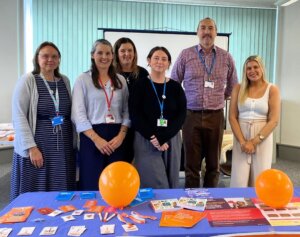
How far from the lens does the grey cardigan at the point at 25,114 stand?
2.01 m

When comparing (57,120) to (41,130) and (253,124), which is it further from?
(253,124)

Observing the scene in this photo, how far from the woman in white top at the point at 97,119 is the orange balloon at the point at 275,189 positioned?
42.4 inches

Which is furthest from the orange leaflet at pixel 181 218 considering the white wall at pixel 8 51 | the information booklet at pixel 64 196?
the white wall at pixel 8 51

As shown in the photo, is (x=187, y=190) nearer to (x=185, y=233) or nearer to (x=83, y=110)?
(x=185, y=233)

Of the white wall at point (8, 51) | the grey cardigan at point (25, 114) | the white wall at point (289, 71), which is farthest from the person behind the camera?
the white wall at point (289, 71)

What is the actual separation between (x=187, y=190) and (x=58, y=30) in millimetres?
4344

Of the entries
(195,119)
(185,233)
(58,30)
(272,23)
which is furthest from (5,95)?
(272,23)

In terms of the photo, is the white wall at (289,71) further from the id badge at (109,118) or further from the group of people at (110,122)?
the id badge at (109,118)

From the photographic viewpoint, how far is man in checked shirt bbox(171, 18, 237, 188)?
2580 millimetres

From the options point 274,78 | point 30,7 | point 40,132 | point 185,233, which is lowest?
point 185,233

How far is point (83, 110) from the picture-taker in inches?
82.2

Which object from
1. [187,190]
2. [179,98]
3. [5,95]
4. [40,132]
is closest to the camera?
[187,190]

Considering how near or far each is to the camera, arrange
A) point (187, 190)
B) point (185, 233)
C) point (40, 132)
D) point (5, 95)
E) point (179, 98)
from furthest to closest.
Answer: point (5, 95) → point (179, 98) → point (40, 132) → point (187, 190) → point (185, 233)

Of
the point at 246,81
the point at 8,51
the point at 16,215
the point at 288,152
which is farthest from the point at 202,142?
the point at 8,51
